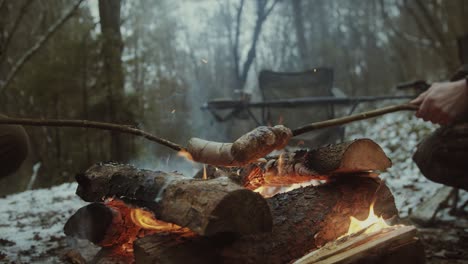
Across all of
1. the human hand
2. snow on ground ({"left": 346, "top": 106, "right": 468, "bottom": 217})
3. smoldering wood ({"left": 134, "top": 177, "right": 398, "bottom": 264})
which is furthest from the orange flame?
snow on ground ({"left": 346, "top": 106, "right": 468, "bottom": 217})

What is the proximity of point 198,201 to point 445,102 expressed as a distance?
1.40 m

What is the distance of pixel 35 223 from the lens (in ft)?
13.1

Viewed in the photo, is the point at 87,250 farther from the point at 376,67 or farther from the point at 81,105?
the point at 376,67

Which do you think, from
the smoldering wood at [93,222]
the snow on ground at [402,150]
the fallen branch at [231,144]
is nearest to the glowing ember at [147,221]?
the smoldering wood at [93,222]

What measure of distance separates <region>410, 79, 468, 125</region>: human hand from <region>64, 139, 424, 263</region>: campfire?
13.1 inches

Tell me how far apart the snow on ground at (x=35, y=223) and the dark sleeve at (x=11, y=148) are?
64 centimetres

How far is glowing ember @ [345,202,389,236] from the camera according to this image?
76.8 inches

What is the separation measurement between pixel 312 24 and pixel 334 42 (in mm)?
2017

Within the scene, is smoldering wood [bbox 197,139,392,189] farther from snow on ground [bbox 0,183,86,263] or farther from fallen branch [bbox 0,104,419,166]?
snow on ground [bbox 0,183,86,263]

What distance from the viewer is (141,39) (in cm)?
1208

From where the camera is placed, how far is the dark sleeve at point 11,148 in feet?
9.51

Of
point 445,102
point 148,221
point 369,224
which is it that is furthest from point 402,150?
point 148,221

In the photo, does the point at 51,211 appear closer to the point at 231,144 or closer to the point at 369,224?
the point at 231,144

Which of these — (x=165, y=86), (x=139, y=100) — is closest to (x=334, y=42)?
(x=165, y=86)
